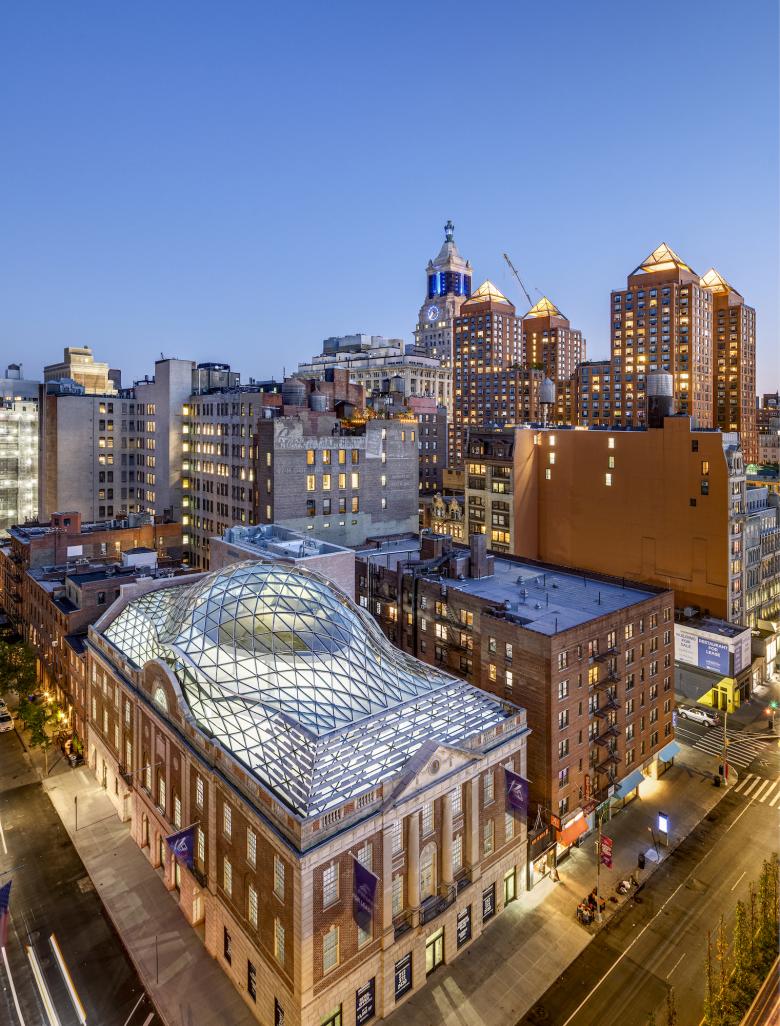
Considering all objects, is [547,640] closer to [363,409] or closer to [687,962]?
[687,962]

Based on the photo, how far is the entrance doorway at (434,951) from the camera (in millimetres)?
36562

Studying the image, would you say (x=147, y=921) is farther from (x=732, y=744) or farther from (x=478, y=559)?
(x=732, y=744)

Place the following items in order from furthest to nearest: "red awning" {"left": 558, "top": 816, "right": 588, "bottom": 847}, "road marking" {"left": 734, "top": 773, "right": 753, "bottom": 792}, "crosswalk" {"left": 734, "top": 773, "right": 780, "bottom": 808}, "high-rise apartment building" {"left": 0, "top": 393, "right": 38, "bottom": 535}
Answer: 1. "high-rise apartment building" {"left": 0, "top": 393, "right": 38, "bottom": 535}
2. "road marking" {"left": 734, "top": 773, "right": 753, "bottom": 792}
3. "crosswalk" {"left": 734, "top": 773, "right": 780, "bottom": 808}
4. "red awning" {"left": 558, "top": 816, "right": 588, "bottom": 847}

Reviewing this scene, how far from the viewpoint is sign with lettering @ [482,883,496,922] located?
4038 cm

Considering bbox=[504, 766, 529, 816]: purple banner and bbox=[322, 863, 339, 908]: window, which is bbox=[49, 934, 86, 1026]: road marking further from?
bbox=[504, 766, 529, 816]: purple banner

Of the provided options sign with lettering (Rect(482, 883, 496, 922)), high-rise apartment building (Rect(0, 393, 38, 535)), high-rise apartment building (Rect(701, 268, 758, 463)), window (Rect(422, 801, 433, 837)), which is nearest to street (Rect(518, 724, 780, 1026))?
sign with lettering (Rect(482, 883, 496, 922))

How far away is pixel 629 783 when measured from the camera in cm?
5300

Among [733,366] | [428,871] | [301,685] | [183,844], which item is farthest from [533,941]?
[733,366]

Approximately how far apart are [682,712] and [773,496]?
4644 cm

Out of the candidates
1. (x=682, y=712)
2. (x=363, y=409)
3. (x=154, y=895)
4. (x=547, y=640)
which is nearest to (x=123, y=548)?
(x=363, y=409)

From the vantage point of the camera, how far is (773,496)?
98.4 meters

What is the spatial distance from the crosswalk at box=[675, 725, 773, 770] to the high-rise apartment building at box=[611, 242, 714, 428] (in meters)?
124

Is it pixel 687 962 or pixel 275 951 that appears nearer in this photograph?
pixel 275 951

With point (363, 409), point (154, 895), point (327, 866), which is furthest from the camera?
point (363, 409)
